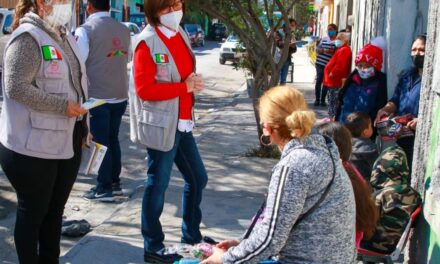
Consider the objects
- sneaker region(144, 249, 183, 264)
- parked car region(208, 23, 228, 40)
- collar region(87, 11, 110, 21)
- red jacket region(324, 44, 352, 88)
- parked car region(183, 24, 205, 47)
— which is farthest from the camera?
parked car region(208, 23, 228, 40)

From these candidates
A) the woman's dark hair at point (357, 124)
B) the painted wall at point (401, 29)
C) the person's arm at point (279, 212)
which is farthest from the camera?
the painted wall at point (401, 29)

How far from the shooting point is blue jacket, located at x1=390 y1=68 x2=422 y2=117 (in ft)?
16.1

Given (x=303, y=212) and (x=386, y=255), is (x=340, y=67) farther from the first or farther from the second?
(x=303, y=212)

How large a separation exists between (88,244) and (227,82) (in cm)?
1554

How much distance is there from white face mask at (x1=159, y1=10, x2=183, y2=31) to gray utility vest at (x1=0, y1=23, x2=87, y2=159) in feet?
2.51

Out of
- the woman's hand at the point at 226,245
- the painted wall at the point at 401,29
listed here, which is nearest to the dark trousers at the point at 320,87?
the painted wall at the point at 401,29

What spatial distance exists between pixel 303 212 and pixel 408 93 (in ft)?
9.14

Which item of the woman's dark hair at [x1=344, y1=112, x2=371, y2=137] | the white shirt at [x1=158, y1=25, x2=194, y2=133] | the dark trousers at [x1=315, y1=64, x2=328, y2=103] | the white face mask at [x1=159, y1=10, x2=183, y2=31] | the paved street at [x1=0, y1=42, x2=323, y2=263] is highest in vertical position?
the white face mask at [x1=159, y1=10, x2=183, y2=31]

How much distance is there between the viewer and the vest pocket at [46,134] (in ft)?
11.3

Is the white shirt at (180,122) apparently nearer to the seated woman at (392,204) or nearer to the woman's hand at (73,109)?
the woman's hand at (73,109)

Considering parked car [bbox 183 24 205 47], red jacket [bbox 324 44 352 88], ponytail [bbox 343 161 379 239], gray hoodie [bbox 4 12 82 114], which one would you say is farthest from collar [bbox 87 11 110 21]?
parked car [bbox 183 24 205 47]

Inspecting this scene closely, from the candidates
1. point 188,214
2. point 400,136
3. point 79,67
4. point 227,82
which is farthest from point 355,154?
point 227,82

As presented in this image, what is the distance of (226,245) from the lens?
289cm

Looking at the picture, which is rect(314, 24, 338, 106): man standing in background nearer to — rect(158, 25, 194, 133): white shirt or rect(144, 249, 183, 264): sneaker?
rect(158, 25, 194, 133): white shirt
